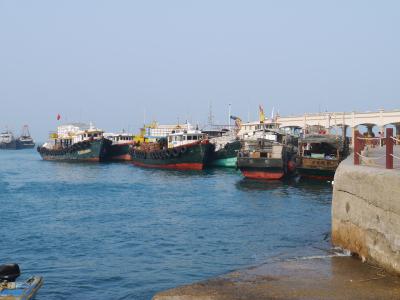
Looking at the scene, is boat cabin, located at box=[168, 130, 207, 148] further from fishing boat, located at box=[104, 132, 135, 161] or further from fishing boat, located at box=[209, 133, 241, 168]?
fishing boat, located at box=[104, 132, 135, 161]

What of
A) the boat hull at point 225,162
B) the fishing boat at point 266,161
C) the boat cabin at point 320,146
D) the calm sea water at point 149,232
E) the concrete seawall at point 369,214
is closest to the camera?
the concrete seawall at point 369,214

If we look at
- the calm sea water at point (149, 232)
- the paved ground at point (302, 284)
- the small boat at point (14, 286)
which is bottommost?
the calm sea water at point (149, 232)

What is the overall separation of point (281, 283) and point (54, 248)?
29.0ft

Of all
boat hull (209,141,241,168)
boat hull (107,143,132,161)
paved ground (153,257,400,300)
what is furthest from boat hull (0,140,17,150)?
paved ground (153,257,400,300)

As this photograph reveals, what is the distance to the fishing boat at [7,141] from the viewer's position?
140 m

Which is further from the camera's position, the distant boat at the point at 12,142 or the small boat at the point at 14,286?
the distant boat at the point at 12,142

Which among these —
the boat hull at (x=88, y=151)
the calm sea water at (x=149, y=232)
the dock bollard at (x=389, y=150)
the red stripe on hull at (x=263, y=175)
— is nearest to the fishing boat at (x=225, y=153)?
the red stripe on hull at (x=263, y=175)

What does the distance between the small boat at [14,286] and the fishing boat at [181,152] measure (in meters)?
Result: 36.8

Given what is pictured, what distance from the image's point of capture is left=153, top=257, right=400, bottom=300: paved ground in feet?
26.6

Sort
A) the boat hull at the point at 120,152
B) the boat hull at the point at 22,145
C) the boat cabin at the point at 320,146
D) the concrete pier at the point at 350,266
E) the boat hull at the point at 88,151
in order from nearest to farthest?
the concrete pier at the point at 350,266 → the boat cabin at the point at 320,146 → the boat hull at the point at 88,151 → the boat hull at the point at 120,152 → the boat hull at the point at 22,145

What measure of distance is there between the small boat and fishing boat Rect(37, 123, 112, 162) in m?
53.9

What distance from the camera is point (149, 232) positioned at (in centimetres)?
1803

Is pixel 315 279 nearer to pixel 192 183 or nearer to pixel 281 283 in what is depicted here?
pixel 281 283

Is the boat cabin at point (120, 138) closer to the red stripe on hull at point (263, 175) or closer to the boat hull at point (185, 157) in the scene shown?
the boat hull at point (185, 157)
